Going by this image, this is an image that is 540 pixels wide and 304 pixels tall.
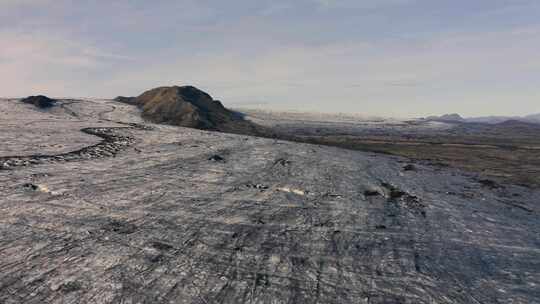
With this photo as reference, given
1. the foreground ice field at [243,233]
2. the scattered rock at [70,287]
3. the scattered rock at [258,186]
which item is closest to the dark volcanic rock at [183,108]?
the foreground ice field at [243,233]

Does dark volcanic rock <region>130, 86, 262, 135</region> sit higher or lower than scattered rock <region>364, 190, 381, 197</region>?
higher

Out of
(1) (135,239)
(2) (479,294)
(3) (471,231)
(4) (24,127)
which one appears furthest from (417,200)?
(4) (24,127)

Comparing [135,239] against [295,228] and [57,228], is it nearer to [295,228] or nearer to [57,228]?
[57,228]

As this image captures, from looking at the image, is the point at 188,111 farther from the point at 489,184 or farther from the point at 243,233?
the point at 243,233

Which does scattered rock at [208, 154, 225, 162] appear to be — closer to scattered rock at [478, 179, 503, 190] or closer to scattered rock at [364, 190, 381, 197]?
scattered rock at [364, 190, 381, 197]

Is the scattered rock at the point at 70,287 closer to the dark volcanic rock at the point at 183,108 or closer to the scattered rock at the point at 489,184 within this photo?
the scattered rock at the point at 489,184

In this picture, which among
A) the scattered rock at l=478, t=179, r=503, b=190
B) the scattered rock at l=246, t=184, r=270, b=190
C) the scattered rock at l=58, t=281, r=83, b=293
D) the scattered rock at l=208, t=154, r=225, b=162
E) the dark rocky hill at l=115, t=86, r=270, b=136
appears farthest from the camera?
the dark rocky hill at l=115, t=86, r=270, b=136

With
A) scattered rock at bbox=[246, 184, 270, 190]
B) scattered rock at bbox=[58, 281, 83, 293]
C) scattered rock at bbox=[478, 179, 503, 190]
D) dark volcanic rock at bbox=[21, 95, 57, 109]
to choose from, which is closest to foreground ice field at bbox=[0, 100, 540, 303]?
scattered rock at bbox=[58, 281, 83, 293]
